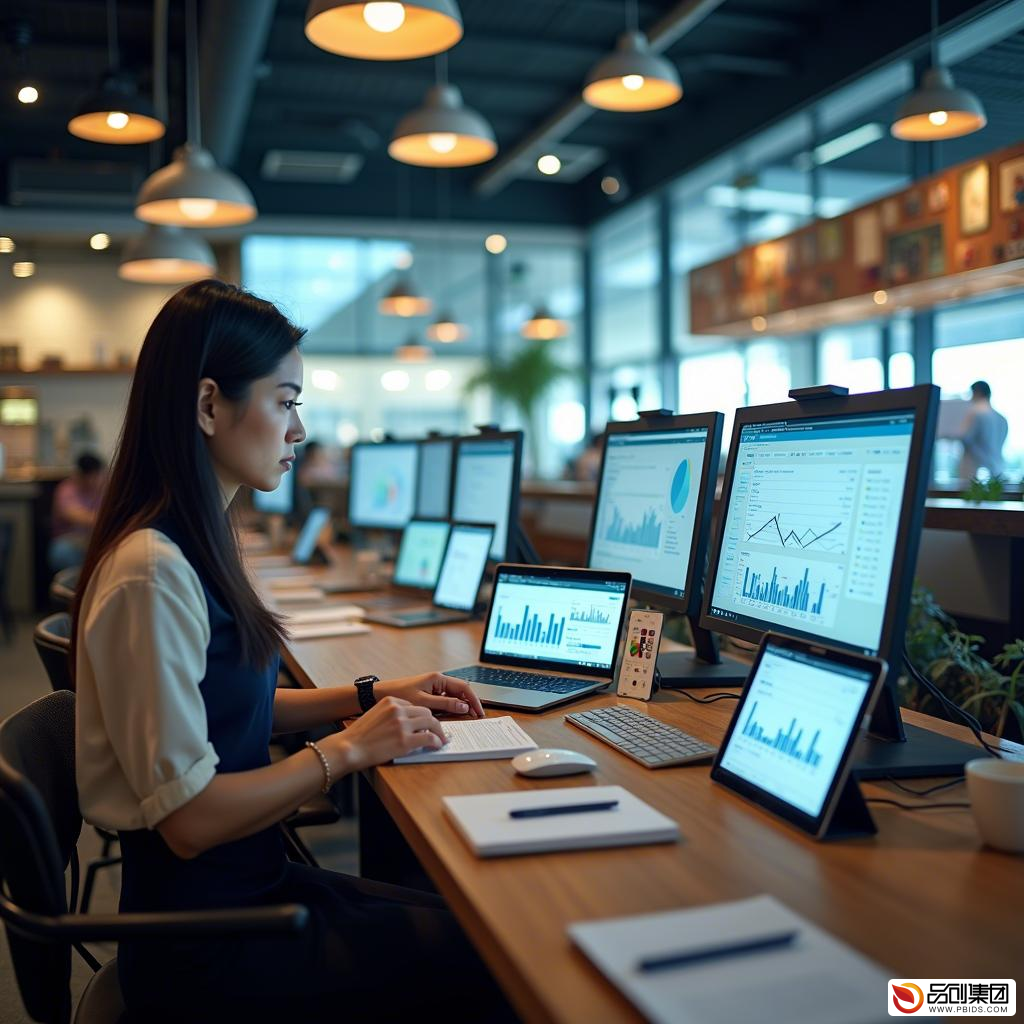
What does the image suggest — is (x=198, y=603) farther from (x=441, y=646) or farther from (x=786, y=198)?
(x=786, y=198)

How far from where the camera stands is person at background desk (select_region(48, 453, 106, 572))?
23.8 feet

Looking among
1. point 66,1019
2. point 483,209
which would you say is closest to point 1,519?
point 483,209

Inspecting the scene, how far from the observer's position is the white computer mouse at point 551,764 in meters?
1.33

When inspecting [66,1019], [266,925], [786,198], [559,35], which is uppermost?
[559,35]

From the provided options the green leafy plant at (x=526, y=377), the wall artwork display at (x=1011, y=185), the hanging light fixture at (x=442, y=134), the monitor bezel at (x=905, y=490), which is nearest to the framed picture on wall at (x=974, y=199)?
the wall artwork display at (x=1011, y=185)

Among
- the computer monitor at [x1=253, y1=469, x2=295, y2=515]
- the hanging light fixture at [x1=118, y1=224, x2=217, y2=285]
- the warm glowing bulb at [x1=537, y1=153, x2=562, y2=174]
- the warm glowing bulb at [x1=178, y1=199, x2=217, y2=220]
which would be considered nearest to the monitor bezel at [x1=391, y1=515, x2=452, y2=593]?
the warm glowing bulb at [x1=178, y1=199, x2=217, y2=220]

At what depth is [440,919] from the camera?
4.42 ft

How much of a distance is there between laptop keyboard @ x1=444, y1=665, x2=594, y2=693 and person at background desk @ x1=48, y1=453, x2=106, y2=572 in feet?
19.6

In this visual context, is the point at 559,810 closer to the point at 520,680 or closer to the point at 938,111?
the point at 520,680

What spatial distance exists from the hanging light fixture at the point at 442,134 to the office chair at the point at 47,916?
10.5 ft

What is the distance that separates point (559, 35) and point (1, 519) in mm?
5798

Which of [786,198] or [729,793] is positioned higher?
[786,198]

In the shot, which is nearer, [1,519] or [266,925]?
[266,925]

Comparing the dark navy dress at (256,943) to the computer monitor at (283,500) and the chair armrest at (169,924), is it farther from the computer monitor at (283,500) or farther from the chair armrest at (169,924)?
the computer monitor at (283,500)
